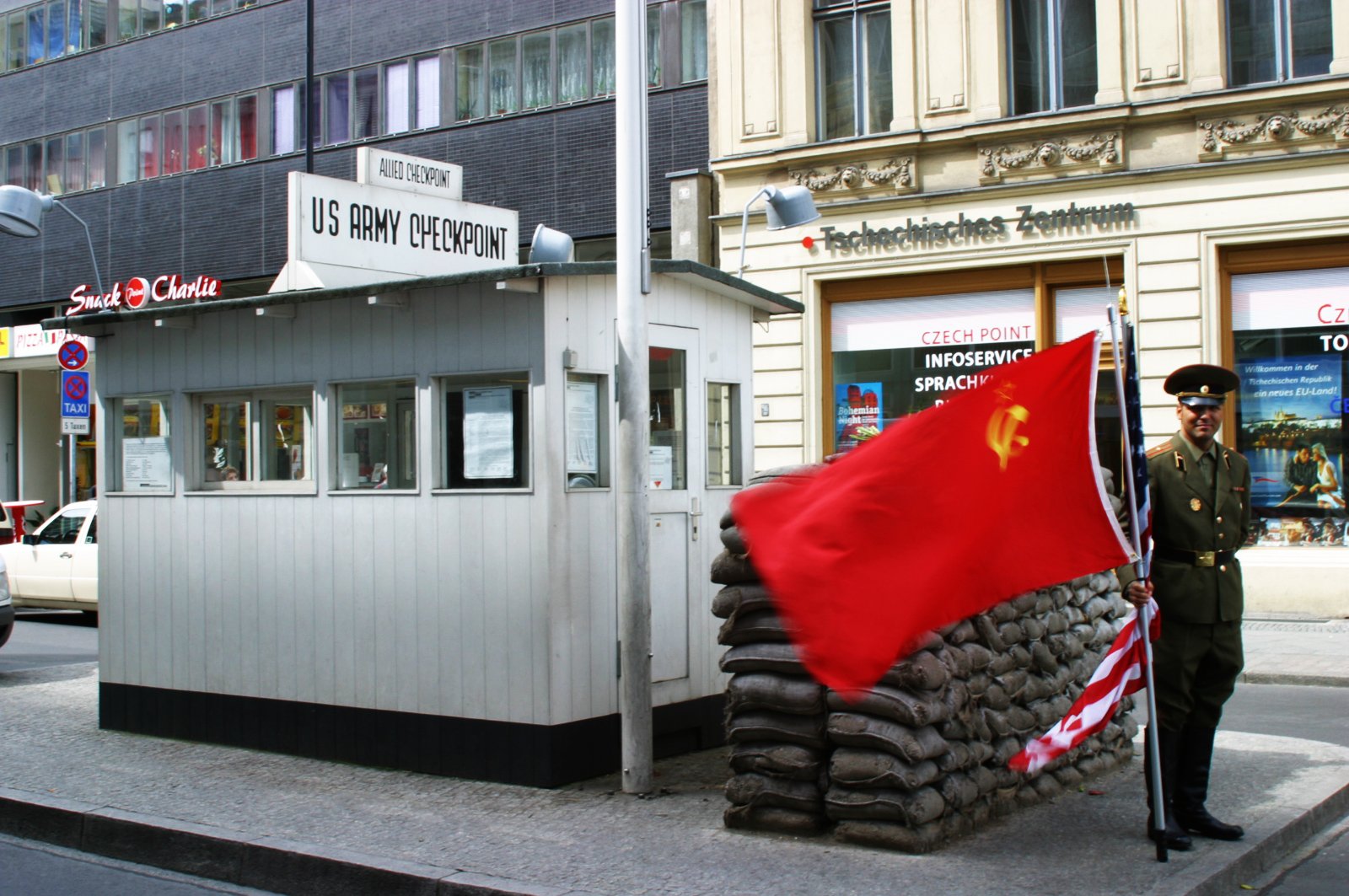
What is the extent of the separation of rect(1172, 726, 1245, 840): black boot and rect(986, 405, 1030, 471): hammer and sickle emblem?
5.77 ft

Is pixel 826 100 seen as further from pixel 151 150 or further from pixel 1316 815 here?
pixel 151 150

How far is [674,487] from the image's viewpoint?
28.1 ft

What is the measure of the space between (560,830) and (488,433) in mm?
2304

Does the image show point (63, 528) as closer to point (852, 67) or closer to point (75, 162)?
point (852, 67)

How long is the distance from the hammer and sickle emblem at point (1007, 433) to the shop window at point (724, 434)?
329 centimetres

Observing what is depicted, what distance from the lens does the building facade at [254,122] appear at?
26453mm

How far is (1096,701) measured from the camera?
591cm

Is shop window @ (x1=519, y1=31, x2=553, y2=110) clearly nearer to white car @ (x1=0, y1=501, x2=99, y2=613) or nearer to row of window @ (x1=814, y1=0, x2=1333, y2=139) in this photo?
row of window @ (x1=814, y1=0, x2=1333, y2=139)

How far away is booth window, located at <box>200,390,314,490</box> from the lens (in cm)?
898

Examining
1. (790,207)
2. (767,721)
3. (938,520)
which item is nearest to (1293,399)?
(790,207)

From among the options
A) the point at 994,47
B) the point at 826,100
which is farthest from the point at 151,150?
the point at 994,47

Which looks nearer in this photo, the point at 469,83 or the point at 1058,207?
the point at 1058,207

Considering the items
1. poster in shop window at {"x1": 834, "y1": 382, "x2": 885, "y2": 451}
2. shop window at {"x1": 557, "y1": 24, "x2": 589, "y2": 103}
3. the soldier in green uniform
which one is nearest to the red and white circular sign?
shop window at {"x1": 557, "y1": 24, "x2": 589, "y2": 103}

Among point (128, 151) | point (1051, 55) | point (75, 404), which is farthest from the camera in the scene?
point (128, 151)
